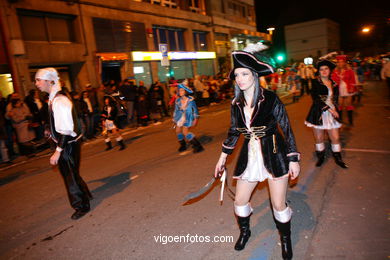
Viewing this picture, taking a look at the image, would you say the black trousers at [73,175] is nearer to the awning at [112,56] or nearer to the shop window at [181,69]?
the awning at [112,56]

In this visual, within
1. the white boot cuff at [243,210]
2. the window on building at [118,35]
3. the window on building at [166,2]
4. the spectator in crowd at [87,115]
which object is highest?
the window on building at [166,2]

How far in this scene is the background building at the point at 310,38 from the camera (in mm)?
52750

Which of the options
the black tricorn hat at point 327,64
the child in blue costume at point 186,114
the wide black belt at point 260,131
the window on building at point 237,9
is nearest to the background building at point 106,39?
the window on building at point 237,9

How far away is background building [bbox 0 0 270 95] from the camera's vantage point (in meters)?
12.5

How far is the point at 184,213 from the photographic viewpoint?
393cm

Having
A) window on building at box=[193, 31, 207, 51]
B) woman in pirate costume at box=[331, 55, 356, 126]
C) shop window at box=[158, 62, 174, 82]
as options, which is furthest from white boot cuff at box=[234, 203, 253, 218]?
window on building at box=[193, 31, 207, 51]

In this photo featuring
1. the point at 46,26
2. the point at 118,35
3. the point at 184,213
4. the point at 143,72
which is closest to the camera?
the point at 184,213

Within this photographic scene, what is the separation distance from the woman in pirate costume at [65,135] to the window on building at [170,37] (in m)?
17.8

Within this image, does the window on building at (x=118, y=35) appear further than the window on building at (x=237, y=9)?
No

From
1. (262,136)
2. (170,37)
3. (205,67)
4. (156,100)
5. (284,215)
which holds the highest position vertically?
(170,37)

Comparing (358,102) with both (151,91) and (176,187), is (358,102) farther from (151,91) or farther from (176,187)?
(176,187)

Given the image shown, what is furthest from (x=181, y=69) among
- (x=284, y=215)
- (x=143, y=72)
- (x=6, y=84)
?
(x=284, y=215)

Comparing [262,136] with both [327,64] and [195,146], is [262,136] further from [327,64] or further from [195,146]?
[195,146]

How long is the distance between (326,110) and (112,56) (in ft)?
46.9
